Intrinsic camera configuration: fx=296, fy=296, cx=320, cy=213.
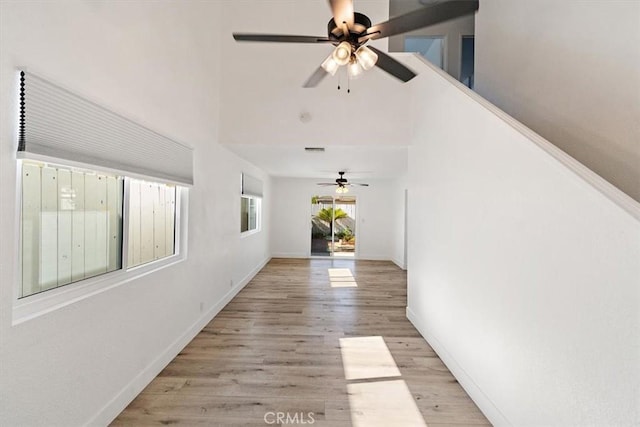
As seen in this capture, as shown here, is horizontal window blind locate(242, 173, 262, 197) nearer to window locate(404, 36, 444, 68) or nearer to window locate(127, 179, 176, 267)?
window locate(127, 179, 176, 267)

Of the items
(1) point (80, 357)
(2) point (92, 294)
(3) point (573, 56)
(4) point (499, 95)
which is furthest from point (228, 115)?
(3) point (573, 56)

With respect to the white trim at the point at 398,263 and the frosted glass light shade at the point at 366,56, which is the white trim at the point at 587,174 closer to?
the frosted glass light shade at the point at 366,56

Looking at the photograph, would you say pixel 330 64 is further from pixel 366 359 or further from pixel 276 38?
pixel 366 359

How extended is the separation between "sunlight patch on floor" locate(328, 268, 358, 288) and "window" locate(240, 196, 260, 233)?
6.64ft

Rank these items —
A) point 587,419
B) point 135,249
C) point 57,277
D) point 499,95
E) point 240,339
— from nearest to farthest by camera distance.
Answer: point 587,419
point 57,277
point 135,249
point 240,339
point 499,95

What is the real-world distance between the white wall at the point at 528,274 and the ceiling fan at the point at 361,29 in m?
0.75

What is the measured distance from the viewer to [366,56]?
6.44ft

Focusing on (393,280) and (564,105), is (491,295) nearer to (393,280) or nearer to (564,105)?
(564,105)

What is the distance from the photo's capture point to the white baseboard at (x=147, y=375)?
1935mm

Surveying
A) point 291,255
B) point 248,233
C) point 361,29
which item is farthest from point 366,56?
point 291,255

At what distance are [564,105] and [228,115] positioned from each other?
3.60 metres

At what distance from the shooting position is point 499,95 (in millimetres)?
3539

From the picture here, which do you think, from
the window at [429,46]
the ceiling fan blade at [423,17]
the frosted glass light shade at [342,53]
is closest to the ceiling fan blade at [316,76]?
the frosted glass light shade at [342,53]

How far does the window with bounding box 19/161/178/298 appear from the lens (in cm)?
151
